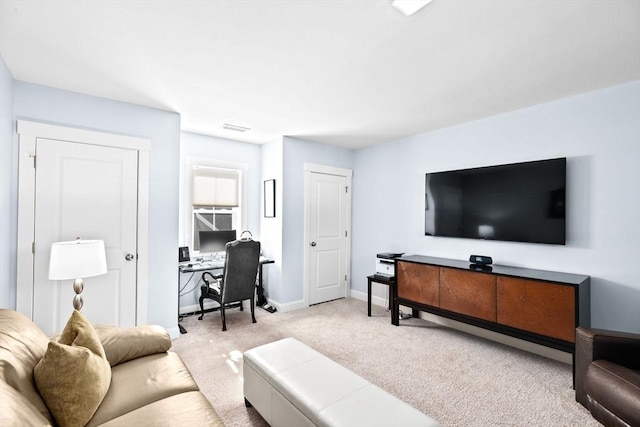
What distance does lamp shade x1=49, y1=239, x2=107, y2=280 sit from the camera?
220cm

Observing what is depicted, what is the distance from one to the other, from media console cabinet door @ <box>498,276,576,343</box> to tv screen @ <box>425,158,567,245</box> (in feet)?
1.94

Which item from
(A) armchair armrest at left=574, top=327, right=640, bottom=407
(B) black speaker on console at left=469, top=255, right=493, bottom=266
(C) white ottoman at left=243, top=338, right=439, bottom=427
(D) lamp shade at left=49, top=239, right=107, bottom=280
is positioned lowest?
(C) white ottoman at left=243, top=338, right=439, bottom=427

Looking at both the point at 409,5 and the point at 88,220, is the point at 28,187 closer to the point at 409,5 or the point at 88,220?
the point at 88,220

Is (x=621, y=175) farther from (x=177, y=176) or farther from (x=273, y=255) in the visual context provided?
(x=177, y=176)

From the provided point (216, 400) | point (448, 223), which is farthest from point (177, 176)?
point (448, 223)

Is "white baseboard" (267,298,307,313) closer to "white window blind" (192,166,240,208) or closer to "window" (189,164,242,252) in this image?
"window" (189,164,242,252)

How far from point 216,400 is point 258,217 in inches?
119

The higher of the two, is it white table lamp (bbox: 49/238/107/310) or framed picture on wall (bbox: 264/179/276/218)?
framed picture on wall (bbox: 264/179/276/218)

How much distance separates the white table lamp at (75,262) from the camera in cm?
220

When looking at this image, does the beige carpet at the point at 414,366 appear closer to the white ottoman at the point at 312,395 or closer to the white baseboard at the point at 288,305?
the white baseboard at the point at 288,305

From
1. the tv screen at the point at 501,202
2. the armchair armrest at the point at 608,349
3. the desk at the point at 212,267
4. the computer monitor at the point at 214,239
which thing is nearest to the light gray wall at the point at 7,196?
the desk at the point at 212,267

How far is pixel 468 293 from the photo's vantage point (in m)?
3.09

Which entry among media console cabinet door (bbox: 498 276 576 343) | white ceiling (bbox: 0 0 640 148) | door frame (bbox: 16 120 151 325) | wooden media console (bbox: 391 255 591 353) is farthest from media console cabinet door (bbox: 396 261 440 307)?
door frame (bbox: 16 120 151 325)

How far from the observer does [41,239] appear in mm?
2670
